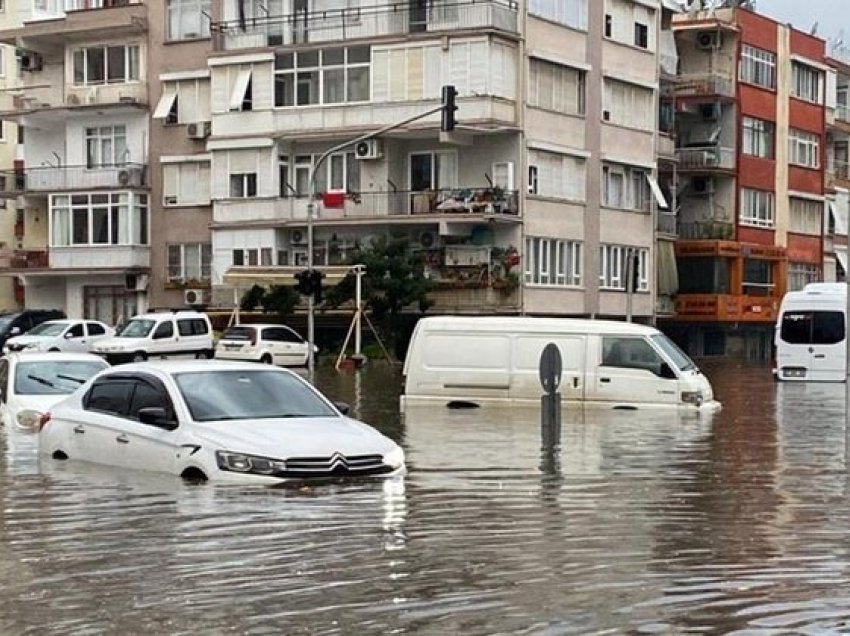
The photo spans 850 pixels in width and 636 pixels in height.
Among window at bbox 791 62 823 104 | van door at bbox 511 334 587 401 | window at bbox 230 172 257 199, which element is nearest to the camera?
van door at bbox 511 334 587 401

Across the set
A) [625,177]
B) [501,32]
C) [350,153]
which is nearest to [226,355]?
[350,153]

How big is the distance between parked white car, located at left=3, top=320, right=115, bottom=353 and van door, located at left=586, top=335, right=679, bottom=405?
84.1 feet

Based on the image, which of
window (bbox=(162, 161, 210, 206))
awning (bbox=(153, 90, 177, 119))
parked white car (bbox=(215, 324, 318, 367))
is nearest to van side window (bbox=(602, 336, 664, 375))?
parked white car (bbox=(215, 324, 318, 367))

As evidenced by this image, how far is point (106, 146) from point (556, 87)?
18.3 metres

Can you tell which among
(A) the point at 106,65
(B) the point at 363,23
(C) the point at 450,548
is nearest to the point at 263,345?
(B) the point at 363,23

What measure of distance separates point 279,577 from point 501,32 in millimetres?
44654

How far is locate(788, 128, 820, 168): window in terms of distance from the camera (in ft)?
238

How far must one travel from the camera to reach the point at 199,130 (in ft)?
197

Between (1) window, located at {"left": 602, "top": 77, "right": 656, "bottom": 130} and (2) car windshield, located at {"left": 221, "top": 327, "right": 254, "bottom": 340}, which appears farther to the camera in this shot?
(1) window, located at {"left": 602, "top": 77, "right": 656, "bottom": 130}

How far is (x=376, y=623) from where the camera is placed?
326 inches

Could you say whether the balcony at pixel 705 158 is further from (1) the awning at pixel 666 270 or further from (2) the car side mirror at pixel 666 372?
(2) the car side mirror at pixel 666 372

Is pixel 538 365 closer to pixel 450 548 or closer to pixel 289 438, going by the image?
pixel 289 438

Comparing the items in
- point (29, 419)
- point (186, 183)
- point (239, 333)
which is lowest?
point (29, 419)

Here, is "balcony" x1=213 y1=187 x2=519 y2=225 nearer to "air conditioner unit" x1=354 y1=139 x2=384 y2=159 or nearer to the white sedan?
"air conditioner unit" x1=354 y1=139 x2=384 y2=159
